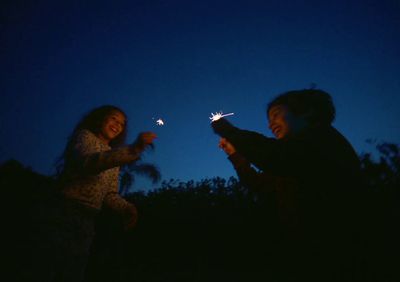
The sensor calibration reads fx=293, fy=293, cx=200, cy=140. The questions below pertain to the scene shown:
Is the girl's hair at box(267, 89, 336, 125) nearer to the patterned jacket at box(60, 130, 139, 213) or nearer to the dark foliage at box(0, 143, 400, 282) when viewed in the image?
the patterned jacket at box(60, 130, 139, 213)

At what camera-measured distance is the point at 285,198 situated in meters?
2.96

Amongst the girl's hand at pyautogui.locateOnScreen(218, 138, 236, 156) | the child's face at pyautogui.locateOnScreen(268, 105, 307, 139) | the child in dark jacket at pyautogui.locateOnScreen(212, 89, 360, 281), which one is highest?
the girl's hand at pyautogui.locateOnScreen(218, 138, 236, 156)

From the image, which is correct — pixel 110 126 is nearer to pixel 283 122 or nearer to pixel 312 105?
pixel 283 122

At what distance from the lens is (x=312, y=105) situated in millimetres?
3312

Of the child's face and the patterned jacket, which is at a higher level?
the child's face

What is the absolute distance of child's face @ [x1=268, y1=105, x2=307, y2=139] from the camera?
325 centimetres

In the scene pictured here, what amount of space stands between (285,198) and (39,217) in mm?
2379

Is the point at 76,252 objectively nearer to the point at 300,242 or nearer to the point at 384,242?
the point at 300,242

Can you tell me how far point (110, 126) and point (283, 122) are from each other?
2.26 meters

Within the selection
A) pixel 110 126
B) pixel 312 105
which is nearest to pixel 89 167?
pixel 110 126

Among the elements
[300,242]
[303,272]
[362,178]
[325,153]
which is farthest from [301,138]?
[303,272]

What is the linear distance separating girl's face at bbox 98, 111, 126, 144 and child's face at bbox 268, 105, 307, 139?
6.80 feet

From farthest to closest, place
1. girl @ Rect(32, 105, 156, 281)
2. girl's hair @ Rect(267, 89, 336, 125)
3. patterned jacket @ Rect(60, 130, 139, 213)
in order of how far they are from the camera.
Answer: girl's hair @ Rect(267, 89, 336, 125) < patterned jacket @ Rect(60, 130, 139, 213) < girl @ Rect(32, 105, 156, 281)

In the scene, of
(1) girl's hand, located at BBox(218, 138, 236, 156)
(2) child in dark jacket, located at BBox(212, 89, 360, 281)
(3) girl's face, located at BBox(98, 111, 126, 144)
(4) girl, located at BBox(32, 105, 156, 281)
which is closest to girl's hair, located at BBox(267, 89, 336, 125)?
(2) child in dark jacket, located at BBox(212, 89, 360, 281)
